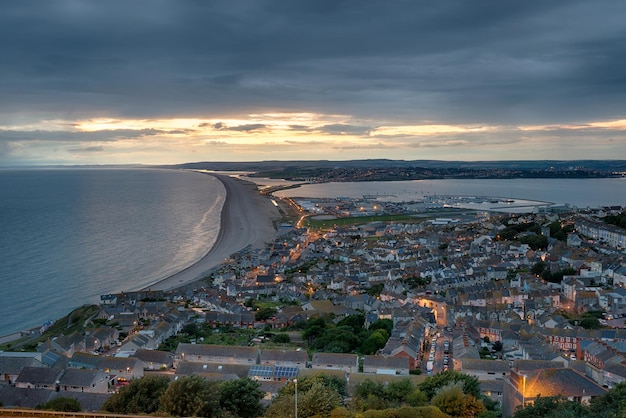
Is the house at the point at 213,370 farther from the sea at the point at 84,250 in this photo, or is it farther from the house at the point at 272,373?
the sea at the point at 84,250

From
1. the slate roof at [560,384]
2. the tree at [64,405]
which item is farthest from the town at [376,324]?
the tree at [64,405]

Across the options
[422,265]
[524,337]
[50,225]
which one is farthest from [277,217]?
[524,337]

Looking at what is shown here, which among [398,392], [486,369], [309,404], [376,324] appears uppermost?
[309,404]

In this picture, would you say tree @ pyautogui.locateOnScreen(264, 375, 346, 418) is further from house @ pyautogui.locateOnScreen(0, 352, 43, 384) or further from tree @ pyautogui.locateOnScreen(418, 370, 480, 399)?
house @ pyautogui.locateOnScreen(0, 352, 43, 384)

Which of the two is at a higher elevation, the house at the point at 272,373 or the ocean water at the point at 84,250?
the house at the point at 272,373

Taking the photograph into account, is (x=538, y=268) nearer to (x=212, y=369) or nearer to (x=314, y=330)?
(x=314, y=330)

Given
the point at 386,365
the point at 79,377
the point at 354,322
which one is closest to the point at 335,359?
the point at 386,365

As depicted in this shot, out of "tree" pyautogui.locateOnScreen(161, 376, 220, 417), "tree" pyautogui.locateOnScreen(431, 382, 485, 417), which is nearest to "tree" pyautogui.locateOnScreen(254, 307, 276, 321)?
"tree" pyautogui.locateOnScreen(161, 376, 220, 417)
